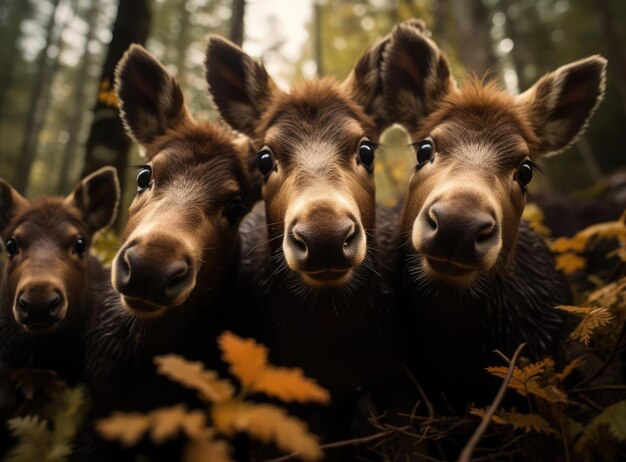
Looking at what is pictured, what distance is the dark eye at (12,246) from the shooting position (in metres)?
4.25

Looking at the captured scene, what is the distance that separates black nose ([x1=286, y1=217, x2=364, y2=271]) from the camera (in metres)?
2.58

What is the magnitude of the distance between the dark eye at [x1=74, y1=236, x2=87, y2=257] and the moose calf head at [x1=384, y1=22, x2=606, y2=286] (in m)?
3.07

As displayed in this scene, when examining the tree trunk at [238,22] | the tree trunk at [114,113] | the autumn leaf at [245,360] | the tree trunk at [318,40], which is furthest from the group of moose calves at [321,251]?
the tree trunk at [318,40]

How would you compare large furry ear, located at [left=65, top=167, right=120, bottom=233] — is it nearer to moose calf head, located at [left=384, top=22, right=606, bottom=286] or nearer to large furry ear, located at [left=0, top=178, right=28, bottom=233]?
large furry ear, located at [left=0, top=178, right=28, bottom=233]

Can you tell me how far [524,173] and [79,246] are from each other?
3.99m

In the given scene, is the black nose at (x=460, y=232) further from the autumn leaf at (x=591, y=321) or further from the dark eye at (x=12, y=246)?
the dark eye at (x=12, y=246)

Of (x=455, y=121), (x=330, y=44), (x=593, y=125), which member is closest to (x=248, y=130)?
(x=455, y=121)

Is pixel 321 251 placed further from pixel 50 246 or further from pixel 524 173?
pixel 50 246

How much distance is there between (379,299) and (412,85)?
194 cm

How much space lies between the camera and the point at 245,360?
135 centimetres

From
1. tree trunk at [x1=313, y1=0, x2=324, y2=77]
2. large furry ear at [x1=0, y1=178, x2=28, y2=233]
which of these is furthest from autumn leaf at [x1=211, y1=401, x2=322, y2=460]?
tree trunk at [x1=313, y1=0, x2=324, y2=77]

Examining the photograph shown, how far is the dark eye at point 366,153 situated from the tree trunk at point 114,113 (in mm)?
3854

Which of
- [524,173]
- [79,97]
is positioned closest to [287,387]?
[524,173]

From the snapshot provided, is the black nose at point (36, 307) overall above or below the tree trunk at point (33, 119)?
below
